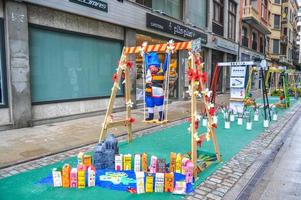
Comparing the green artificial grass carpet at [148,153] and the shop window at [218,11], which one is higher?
the shop window at [218,11]

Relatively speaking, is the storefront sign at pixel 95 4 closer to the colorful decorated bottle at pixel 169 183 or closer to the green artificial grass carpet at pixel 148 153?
the green artificial grass carpet at pixel 148 153

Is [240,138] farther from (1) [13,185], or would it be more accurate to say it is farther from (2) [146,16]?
(2) [146,16]

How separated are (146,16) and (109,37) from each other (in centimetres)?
266

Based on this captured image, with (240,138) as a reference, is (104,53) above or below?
above

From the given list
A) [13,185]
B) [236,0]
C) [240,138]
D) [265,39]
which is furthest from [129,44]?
A: [265,39]

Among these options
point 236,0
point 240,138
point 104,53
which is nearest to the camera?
point 240,138

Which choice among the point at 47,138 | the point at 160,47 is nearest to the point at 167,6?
the point at 160,47

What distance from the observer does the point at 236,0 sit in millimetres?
25688

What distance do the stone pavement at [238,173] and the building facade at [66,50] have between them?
20.2 ft

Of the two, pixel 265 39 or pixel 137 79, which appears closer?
pixel 137 79

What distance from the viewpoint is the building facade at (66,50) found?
7.96 metres

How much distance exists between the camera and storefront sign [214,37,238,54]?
21828mm

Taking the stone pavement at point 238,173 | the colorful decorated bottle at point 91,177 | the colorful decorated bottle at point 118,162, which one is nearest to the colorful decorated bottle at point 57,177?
the colorful decorated bottle at point 91,177

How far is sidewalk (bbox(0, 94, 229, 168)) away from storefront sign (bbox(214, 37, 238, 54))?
14408mm
